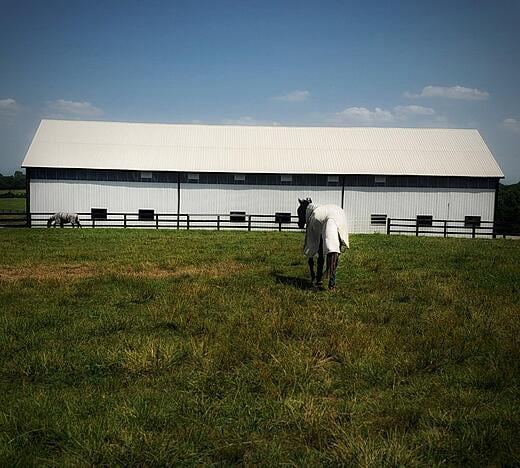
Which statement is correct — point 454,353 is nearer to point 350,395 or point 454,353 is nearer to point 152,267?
point 350,395

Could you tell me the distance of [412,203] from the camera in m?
31.3

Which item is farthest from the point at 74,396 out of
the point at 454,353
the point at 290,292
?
the point at 290,292

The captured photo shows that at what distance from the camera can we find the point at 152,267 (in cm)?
1317

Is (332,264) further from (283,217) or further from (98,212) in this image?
(98,212)

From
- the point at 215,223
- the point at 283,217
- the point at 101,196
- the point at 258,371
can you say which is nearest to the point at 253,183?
the point at 283,217

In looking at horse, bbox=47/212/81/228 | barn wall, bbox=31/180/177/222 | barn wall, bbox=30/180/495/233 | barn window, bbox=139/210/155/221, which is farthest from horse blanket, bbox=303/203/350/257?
horse, bbox=47/212/81/228

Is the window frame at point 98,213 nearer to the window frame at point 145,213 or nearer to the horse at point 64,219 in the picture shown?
the horse at point 64,219

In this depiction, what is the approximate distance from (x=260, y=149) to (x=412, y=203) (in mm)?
11629

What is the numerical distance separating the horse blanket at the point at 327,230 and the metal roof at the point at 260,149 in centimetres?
2108

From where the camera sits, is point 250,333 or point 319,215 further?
point 319,215

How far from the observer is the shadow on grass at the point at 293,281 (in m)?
10.2

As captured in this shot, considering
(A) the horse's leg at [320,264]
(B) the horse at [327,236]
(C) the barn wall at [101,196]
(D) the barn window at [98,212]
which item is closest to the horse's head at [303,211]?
(B) the horse at [327,236]

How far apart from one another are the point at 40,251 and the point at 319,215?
11075 mm

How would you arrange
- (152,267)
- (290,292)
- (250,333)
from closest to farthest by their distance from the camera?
(250,333) < (290,292) < (152,267)
